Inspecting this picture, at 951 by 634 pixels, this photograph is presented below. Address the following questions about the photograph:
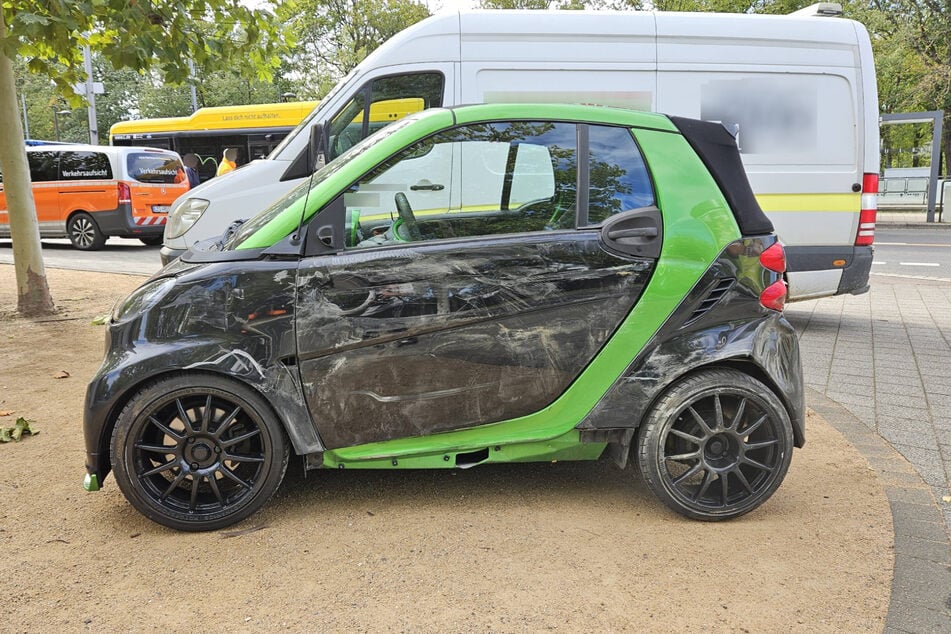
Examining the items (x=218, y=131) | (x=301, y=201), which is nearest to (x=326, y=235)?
(x=301, y=201)

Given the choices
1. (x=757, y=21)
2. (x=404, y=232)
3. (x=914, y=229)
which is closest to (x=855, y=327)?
(x=757, y=21)

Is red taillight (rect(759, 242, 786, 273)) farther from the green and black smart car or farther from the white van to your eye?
the white van

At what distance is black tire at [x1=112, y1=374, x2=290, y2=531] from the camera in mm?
3113

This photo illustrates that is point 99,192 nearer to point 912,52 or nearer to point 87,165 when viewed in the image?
point 87,165

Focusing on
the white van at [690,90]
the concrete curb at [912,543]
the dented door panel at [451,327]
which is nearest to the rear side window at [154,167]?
the white van at [690,90]

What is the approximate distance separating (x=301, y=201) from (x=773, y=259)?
82.3 inches

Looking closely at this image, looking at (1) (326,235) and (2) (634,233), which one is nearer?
(1) (326,235)

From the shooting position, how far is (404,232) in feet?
10.7

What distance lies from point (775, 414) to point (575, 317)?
0.97 m

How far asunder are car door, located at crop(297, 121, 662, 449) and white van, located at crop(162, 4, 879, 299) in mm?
3641

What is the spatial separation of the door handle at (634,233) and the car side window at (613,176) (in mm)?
88

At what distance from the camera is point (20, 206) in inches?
307

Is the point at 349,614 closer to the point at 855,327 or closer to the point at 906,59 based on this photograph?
the point at 855,327

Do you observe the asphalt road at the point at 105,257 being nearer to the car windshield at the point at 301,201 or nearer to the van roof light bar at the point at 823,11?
the car windshield at the point at 301,201
